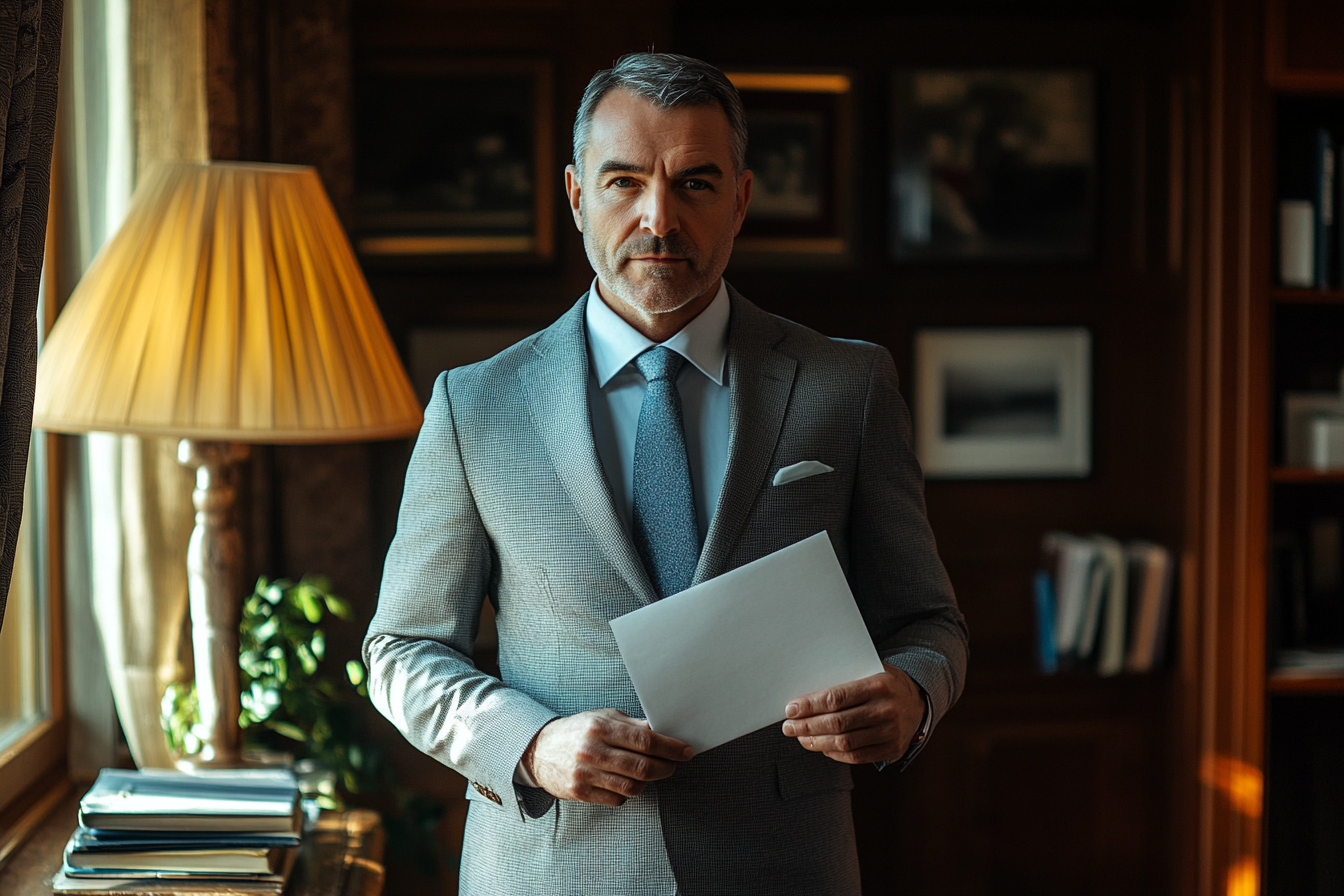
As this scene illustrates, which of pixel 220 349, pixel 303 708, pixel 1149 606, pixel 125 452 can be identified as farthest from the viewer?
pixel 1149 606

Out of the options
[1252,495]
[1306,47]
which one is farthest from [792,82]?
[1252,495]

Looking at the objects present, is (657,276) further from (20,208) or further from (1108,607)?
(1108,607)

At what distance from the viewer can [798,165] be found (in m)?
2.90

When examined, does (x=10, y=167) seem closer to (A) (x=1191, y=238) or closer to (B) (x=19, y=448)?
(B) (x=19, y=448)

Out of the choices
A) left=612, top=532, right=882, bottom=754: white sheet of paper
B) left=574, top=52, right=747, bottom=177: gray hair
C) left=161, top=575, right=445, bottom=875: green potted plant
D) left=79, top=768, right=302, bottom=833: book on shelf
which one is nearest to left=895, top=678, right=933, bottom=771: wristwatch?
left=612, top=532, right=882, bottom=754: white sheet of paper

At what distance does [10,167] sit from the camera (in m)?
0.99

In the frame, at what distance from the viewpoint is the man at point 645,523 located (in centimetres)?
118

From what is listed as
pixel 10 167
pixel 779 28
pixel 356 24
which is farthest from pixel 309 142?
pixel 10 167

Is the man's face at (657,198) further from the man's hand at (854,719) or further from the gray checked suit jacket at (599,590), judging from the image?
the man's hand at (854,719)

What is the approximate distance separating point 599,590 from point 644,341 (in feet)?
0.99

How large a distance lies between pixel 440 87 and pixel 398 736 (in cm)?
156

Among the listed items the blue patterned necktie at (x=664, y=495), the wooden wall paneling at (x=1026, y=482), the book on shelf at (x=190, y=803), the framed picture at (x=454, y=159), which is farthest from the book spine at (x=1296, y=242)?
the book on shelf at (x=190, y=803)

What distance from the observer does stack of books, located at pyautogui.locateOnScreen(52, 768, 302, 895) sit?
1382 millimetres

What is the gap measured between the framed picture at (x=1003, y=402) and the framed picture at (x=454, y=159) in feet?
3.73
